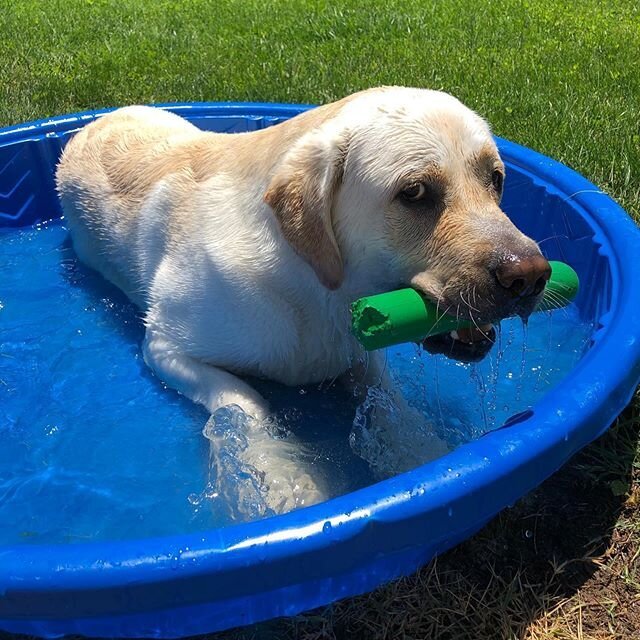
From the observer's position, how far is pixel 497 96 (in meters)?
6.09

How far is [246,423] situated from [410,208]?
3.81 feet

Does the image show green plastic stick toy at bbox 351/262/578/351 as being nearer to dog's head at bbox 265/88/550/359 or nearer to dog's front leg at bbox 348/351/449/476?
dog's head at bbox 265/88/550/359

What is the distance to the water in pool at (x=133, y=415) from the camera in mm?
3068

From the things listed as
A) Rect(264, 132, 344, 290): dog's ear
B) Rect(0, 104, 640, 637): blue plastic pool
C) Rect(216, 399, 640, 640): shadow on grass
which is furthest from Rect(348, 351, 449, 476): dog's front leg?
Rect(264, 132, 344, 290): dog's ear

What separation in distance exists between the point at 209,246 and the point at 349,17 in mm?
6108

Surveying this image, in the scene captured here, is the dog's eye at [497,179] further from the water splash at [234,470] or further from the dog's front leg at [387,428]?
the water splash at [234,470]

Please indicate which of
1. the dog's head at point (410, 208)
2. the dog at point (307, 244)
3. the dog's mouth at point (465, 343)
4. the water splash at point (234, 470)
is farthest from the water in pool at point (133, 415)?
the dog's head at point (410, 208)

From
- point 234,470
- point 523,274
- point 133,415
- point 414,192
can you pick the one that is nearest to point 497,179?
point 414,192

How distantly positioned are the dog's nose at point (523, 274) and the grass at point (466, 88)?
0.93m

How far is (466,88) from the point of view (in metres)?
6.26

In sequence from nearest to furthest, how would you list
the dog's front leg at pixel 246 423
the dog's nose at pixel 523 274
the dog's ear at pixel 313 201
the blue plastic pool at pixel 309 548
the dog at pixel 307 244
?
the blue plastic pool at pixel 309 548
the dog's nose at pixel 523 274
the dog at pixel 307 244
the dog's ear at pixel 313 201
the dog's front leg at pixel 246 423

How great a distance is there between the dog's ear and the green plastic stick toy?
0.87ft

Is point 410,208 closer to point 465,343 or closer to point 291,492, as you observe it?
point 465,343

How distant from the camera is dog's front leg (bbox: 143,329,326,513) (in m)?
2.88
